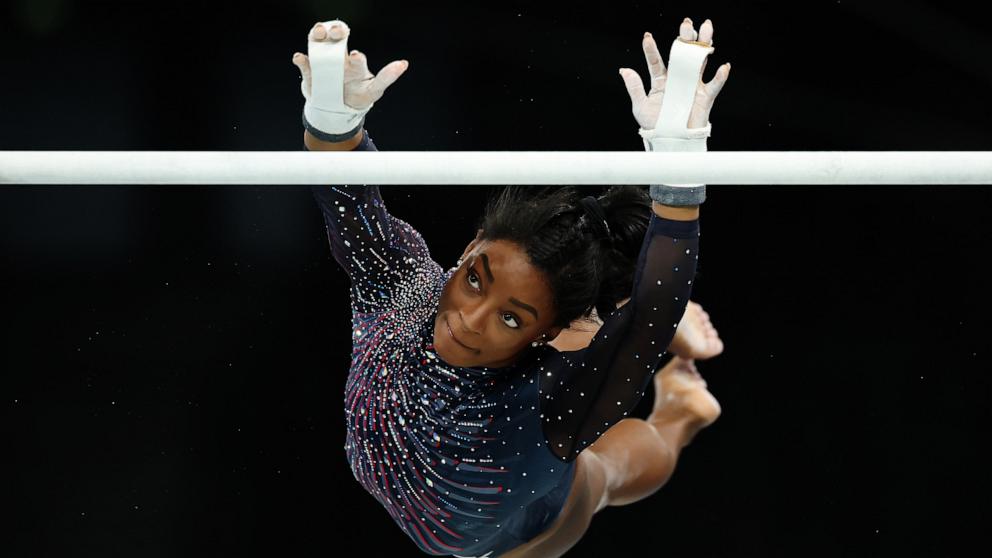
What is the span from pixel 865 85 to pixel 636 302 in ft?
4.23

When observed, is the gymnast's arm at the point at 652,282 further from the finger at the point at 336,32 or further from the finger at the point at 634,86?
the finger at the point at 336,32

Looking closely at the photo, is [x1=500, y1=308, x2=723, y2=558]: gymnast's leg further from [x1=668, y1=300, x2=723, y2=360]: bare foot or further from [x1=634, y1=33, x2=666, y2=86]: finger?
Result: [x1=634, y1=33, x2=666, y2=86]: finger

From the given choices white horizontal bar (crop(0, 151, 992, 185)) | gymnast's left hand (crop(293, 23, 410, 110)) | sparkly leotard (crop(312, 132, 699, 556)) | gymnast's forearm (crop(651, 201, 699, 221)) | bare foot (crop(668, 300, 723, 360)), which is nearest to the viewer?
white horizontal bar (crop(0, 151, 992, 185))

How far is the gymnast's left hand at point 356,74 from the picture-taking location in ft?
4.80

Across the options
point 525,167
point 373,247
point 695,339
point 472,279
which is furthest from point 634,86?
point 695,339

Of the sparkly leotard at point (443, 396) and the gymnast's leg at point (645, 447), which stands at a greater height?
the sparkly leotard at point (443, 396)

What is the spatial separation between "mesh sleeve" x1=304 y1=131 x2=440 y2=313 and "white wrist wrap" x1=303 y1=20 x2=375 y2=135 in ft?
0.55

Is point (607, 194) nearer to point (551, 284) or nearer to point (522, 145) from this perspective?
point (551, 284)

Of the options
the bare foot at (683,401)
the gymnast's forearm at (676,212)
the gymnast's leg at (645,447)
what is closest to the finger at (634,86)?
the gymnast's forearm at (676,212)

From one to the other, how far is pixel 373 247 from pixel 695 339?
0.92m

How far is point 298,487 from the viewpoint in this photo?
8.86 feet

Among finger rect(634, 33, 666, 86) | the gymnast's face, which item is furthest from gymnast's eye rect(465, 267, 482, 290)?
finger rect(634, 33, 666, 86)

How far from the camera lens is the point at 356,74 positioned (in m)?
1.53

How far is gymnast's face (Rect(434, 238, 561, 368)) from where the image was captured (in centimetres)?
171
